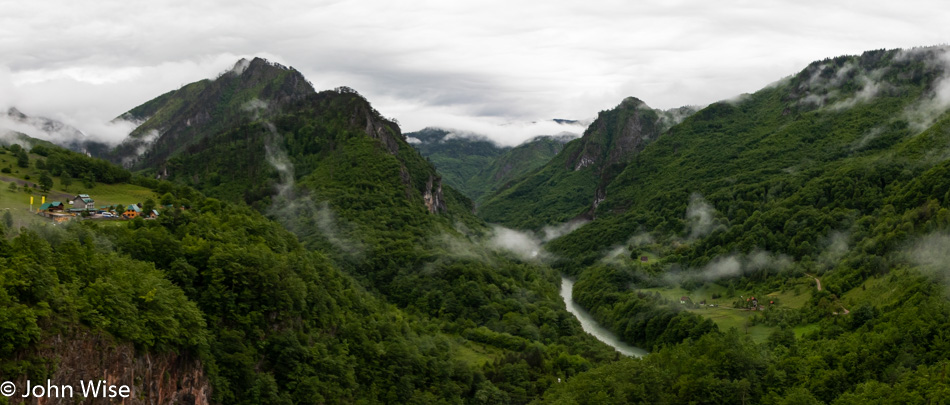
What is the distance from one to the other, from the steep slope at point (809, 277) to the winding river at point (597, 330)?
213 centimetres

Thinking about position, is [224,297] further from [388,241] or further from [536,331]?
[388,241]

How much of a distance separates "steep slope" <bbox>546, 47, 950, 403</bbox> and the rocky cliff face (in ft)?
125

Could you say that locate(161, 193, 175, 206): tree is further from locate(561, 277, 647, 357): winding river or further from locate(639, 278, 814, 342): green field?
locate(639, 278, 814, 342): green field

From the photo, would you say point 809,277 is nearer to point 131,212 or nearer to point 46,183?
point 131,212

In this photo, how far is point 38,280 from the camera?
36.9m

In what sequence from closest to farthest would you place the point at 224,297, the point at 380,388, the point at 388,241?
the point at 224,297 → the point at 380,388 → the point at 388,241

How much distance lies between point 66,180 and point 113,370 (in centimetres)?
5266

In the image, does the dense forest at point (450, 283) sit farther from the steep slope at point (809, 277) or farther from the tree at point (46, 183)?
the tree at point (46, 183)

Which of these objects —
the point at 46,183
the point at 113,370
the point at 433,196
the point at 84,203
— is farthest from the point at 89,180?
the point at 433,196

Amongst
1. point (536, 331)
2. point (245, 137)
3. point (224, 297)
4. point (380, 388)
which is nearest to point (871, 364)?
point (536, 331)

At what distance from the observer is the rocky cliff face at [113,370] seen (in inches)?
1372

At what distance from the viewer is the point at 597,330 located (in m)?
139

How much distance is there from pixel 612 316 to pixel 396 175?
179ft

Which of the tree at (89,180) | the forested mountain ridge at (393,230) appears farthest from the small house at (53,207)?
the tree at (89,180)
